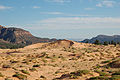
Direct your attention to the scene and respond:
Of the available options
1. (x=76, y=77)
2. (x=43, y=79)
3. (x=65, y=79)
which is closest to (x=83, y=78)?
(x=76, y=77)

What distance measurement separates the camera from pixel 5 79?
51.4 ft

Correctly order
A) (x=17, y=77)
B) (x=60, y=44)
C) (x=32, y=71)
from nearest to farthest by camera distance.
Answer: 1. (x=17, y=77)
2. (x=32, y=71)
3. (x=60, y=44)

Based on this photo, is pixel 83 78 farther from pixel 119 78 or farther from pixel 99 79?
pixel 119 78

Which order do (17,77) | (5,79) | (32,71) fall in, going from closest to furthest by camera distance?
1. (5,79)
2. (17,77)
3. (32,71)

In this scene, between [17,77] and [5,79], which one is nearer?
[5,79]

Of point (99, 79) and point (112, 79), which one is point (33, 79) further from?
point (112, 79)

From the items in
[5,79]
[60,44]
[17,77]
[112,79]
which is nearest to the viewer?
[112,79]

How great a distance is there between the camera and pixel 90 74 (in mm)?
17672

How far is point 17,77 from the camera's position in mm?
17547

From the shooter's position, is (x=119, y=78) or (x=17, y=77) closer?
(x=119, y=78)

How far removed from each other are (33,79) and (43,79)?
1.24 m

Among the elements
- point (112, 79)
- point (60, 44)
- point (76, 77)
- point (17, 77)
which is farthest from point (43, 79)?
point (60, 44)

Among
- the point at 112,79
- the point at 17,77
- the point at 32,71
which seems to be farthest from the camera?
the point at 32,71

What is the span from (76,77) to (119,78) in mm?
4396
